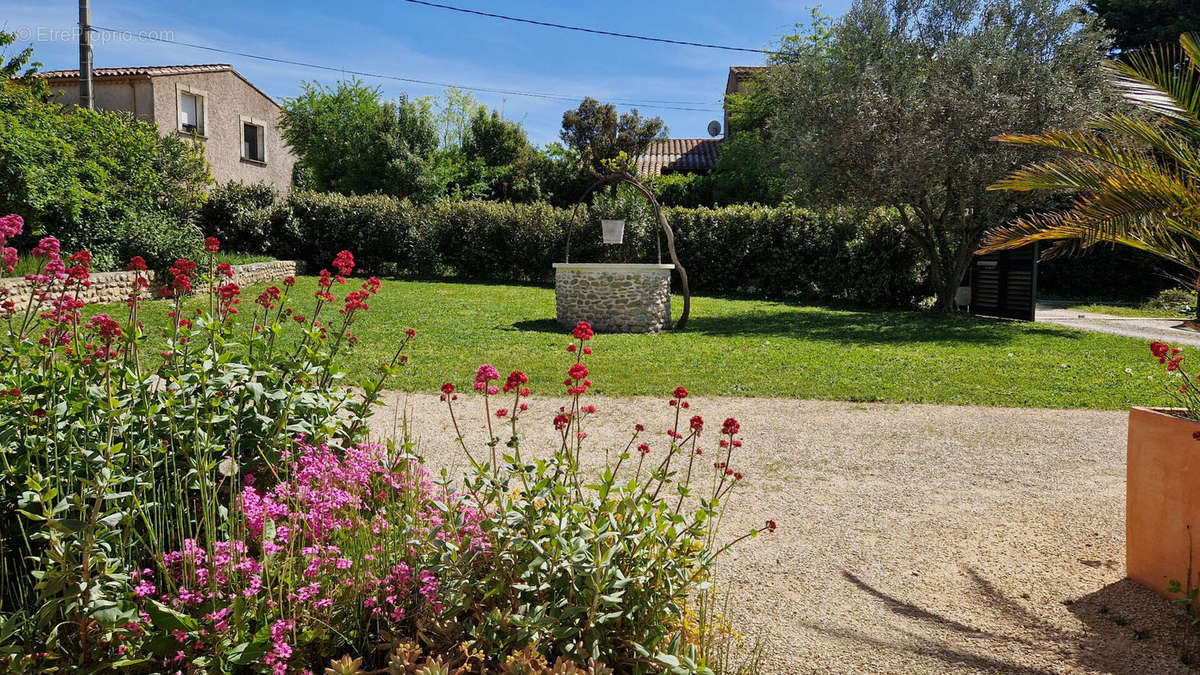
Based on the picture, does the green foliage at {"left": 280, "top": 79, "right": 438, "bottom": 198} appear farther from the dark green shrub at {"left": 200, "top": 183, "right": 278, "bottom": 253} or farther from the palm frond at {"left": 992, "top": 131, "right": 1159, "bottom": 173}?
the palm frond at {"left": 992, "top": 131, "right": 1159, "bottom": 173}

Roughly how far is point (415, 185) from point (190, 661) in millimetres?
26999

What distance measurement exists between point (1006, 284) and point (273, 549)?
14967mm

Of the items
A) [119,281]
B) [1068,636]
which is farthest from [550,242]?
[1068,636]

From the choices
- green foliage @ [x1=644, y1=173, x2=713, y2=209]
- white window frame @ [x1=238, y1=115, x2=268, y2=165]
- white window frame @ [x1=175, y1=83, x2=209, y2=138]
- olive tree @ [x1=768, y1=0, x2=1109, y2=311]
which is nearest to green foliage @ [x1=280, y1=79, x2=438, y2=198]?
white window frame @ [x1=238, y1=115, x2=268, y2=165]

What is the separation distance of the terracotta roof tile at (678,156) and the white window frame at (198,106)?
15.4m

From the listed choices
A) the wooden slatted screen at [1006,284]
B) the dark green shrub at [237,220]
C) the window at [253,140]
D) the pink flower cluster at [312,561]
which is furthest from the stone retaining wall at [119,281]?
the window at [253,140]

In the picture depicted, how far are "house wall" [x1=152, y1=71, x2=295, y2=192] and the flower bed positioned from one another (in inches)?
895

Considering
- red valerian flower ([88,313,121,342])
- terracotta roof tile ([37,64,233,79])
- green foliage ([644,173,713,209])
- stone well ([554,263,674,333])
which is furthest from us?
green foliage ([644,173,713,209])

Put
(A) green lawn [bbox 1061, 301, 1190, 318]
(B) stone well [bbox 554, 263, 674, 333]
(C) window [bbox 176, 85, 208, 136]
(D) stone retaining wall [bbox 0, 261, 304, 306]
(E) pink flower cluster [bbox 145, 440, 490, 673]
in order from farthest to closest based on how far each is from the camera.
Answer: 1. (C) window [bbox 176, 85, 208, 136]
2. (A) green lawn [bbox 1061, 301, 1190, 318]
3. (B) stone well [bbox 554, 263, 674, 333]
4. (D) stone retaining wall [bbox 0, 261, 304, 306]
5. (E) pink flower cluster [bbox 145, 440, 490, 673]

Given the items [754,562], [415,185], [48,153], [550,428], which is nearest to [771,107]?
[415,185]

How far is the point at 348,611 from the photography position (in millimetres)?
2078

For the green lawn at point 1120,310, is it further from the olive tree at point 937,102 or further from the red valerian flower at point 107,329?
the red valerian flower at point 107,329

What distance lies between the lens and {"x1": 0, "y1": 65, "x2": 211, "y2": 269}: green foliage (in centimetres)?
1079

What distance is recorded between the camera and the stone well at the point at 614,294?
11.0 meters
